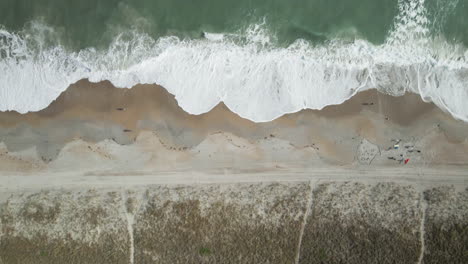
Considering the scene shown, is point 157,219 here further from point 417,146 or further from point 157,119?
point 417,146

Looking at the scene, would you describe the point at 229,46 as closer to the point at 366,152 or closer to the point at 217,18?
the point at 217,18

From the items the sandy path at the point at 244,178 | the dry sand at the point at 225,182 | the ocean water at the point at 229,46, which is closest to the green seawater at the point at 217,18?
the ocean water at the point at 229,46

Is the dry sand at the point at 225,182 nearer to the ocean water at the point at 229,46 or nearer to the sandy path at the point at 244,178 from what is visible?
the sandy path at the point at 244,178

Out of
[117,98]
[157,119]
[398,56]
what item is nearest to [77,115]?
[117,98]

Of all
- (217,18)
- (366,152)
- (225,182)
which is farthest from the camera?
(217,18)

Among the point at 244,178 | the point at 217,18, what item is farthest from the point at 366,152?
A: the point at 217,18

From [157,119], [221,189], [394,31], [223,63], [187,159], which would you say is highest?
[394,31]
